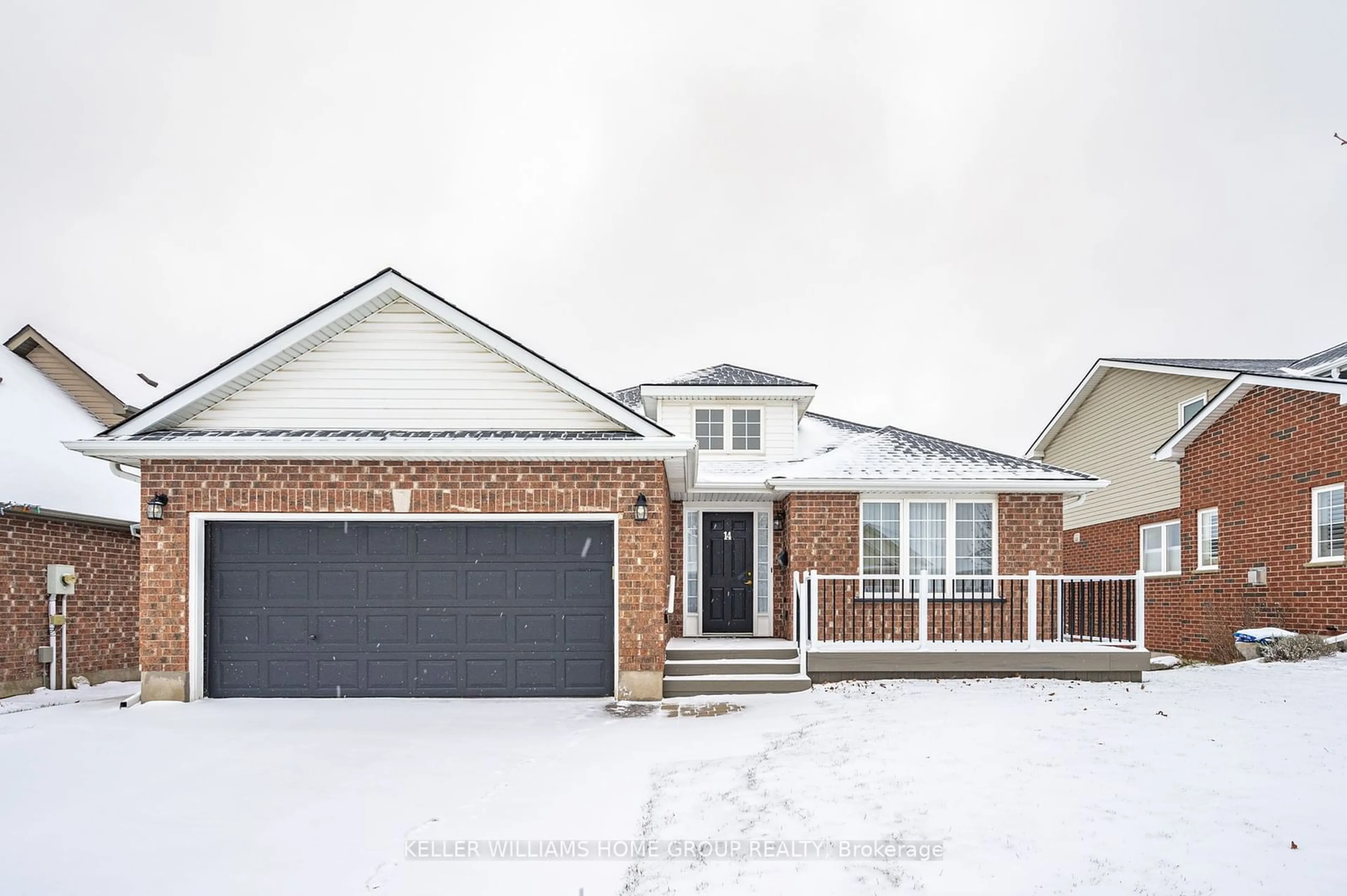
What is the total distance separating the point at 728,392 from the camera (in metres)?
16.4

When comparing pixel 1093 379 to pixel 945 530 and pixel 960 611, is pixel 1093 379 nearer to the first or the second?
pixel 945 530

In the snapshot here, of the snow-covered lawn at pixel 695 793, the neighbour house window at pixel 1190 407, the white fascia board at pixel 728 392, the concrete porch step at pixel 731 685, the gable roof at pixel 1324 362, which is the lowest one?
the concrete porch step at pixel 731 685

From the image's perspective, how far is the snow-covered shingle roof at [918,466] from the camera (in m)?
12.8

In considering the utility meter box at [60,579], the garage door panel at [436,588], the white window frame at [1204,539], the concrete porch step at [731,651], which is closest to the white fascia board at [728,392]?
the concrete porch step at [731,651]

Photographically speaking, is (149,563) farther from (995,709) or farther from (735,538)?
(995,709)

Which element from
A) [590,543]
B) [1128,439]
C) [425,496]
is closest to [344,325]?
[425,496]

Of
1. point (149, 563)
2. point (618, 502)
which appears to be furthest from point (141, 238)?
point (618, 502)

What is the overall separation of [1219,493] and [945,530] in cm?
644

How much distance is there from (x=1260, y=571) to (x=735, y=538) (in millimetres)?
9061

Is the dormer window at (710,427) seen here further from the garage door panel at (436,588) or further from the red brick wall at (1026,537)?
the garage door panel at (436,588)

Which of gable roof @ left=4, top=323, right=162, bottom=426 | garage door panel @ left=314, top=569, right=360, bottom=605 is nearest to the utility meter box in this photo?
gable roof @ left=4, top=323, right=162, bottom=426

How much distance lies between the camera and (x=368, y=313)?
35.3 ft

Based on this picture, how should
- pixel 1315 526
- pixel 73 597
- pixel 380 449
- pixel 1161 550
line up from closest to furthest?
pixel 380 449
pixel 1315 526
pixel 73 597
pixel 1161 550

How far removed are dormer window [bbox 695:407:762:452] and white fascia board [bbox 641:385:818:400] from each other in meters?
0.31
